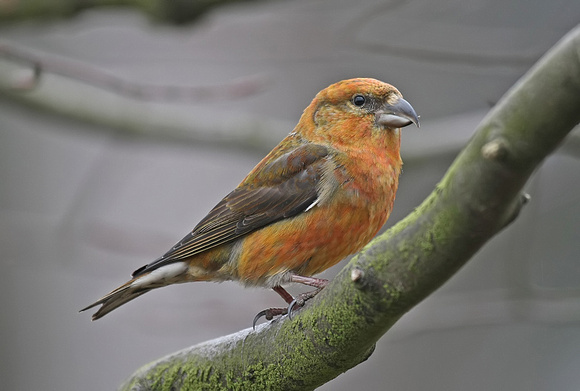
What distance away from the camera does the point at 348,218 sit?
12.6 ft

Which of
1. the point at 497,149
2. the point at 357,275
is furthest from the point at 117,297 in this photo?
the point at 497,149

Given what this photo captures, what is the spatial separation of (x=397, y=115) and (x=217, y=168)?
5.67 m

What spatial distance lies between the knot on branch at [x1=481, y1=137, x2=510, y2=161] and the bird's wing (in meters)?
2.18

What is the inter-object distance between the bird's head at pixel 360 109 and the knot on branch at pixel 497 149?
7.07 ft

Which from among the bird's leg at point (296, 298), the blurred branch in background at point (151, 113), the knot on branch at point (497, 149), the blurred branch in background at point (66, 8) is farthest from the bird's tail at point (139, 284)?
the knot on branch at point (497, 149)

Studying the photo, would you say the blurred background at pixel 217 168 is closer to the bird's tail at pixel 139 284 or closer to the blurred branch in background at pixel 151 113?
the blurred branch in background at pixel 151 113

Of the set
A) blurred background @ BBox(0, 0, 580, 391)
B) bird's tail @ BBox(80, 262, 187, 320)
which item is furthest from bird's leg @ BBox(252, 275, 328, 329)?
blurred background @ BBox(0, 0, 580, 391)

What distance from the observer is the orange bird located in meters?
3.88

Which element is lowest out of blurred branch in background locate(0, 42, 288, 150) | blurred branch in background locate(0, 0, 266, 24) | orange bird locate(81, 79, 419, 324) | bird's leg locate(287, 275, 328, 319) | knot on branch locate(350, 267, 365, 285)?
knot on branch locate(350, 267, 365, 285)

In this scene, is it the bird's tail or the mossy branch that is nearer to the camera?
the mossy branch

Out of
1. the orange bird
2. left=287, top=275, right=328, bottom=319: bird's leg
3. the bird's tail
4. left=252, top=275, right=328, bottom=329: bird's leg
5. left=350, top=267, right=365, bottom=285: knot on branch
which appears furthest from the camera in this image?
the bird's tail

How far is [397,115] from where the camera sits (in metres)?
4.09

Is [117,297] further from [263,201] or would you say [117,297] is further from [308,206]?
[308,206]

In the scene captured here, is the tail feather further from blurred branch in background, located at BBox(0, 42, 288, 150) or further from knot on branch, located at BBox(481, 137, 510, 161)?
knot on branch, located at BBox(481, 137, 510, 161)
